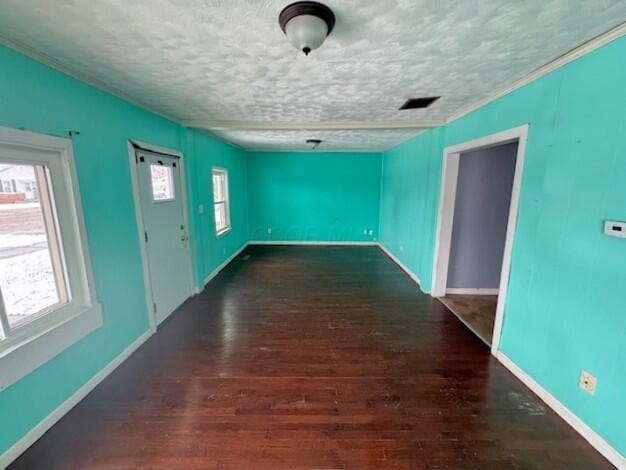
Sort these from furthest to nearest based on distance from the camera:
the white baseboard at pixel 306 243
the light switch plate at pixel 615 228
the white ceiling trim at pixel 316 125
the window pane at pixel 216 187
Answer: the white baseboard at pixel 306 243 → the window pane at pixel 216 187 → the white ceiling trim at pixel 316 125 → the light switch plate at pixel 615 228

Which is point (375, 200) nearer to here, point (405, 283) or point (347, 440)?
point (405, 283)

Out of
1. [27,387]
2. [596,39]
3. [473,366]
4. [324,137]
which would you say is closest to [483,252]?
[473,366]

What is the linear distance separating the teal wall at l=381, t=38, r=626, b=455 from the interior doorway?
3432mm

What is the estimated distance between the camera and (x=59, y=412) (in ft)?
5.73

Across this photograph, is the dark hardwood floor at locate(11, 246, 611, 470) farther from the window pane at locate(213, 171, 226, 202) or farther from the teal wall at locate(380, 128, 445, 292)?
the window pane at locate(213, 171, 226, 202)

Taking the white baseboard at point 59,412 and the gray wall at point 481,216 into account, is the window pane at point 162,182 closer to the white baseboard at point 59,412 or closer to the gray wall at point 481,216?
the white baseboard at point 59,412

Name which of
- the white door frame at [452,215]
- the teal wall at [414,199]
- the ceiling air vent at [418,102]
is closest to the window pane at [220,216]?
the teal wall at [414,199]

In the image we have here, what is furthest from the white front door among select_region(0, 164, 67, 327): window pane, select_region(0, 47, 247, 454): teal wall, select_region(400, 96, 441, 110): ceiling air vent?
select_region(400, 96, 441, 110): ceiling air vent

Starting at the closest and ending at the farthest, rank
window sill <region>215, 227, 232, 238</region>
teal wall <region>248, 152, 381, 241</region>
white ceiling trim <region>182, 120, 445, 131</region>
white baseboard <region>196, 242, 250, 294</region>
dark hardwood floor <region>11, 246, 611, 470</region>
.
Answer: dark hardwood floor <region>11, 246, 611, 470</region>, white ceiling trim <region>182, 120, 445, 131</region>, white baseboard <region>196, 242, 250, 294</region>, window sill <region>215, 227, 232, 238</region>, teal wall <region>248, 152, 381, 241</region>

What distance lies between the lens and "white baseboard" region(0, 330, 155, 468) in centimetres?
147

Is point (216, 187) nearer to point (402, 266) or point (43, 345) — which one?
point (43, 345)

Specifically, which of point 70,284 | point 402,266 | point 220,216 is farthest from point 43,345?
point 402,266

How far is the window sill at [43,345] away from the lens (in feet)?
4.72

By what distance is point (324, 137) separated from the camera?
4539mm
